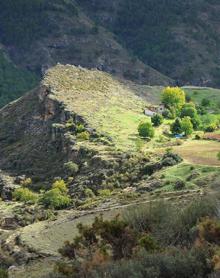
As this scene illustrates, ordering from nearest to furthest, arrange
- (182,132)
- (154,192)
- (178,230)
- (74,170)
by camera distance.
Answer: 1. (178,230)
2. (154,192)
3. (74,170)
4. (182,132)

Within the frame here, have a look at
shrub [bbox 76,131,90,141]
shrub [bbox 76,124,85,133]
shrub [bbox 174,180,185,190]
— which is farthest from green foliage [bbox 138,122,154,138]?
shrub [bbox 174,180,185,190]

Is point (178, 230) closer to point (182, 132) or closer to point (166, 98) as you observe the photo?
point (182, 132)

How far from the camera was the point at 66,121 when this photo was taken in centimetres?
9444

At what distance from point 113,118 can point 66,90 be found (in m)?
12.5

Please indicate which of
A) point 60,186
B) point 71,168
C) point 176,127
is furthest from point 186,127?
point 60,186

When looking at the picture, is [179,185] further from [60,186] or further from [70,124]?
[70,124]

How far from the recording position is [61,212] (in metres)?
68.8

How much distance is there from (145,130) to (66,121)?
35.4ft

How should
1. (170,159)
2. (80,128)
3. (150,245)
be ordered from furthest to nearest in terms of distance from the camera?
(80,128)
(170,159)
(150,245)

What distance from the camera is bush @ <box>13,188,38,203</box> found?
76300mm

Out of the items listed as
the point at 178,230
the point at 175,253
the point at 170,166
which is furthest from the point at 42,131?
the point at 175,253

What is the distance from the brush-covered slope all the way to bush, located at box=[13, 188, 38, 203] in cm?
622

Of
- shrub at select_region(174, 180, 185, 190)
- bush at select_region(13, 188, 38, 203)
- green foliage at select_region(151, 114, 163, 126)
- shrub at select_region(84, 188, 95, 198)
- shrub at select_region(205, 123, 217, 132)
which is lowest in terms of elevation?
bush at select_region(13, 188, 38, 203)

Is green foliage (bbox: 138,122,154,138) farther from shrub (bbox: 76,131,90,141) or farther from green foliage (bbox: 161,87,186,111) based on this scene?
green foliage (bbox: 161,87,186,111)
